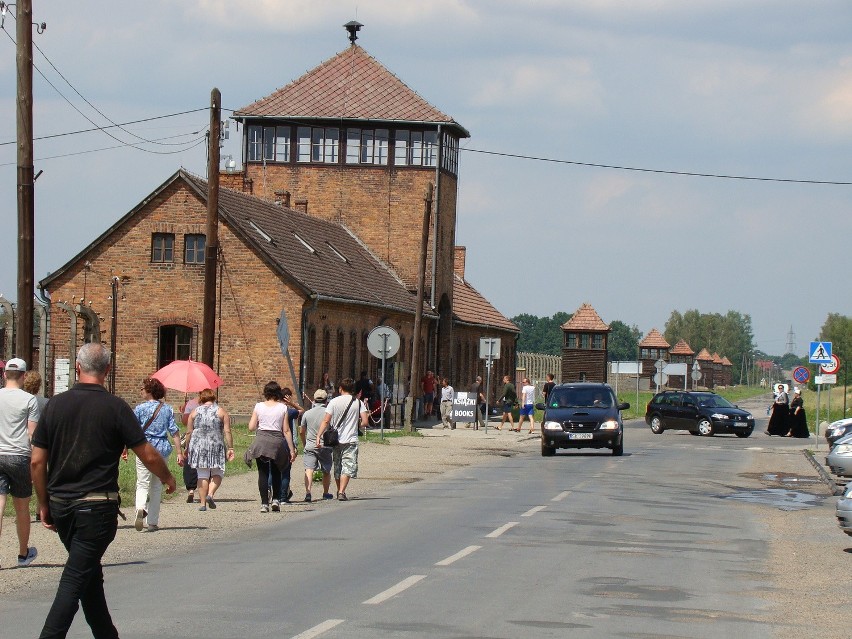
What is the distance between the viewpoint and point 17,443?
1280cm

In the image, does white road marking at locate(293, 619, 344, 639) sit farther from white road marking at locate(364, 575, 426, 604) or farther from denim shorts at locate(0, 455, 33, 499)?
denim shorts at locate(0, 455, 33, 499)

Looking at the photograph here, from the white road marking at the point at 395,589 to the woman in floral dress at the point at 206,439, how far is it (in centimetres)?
709

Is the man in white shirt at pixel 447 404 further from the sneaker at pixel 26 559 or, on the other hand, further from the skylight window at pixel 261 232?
the sneaker at pixel 26 559

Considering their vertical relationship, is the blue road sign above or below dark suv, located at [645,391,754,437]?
above

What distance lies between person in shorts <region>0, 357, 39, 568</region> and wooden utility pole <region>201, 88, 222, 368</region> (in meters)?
15.6

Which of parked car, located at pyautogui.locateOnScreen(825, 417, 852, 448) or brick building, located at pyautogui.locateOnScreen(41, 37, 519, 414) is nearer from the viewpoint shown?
parked car, located at pyautogui.locateOnScreen(825, 417, 852, 448)

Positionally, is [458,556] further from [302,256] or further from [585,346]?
[585,346]

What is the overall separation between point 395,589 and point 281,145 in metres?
46.7

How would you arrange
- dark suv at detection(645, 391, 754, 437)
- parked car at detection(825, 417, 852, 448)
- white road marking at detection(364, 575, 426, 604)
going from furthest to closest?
dark suv at detection(645, 391, 754, 437) → parked car at detection(825, 417, 852, 448) → white road marking at detection(364, 575, 426, 604)

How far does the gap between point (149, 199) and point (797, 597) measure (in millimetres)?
34645

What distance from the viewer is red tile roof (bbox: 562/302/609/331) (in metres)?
93.1

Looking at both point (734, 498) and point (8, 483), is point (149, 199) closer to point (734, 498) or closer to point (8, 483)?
point (734, 498)

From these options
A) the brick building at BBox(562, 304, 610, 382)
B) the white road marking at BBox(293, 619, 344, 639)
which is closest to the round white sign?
the white road marking at BBox(293, 619, 344, 639)

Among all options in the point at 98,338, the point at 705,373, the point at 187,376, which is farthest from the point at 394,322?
the point at 705,373
